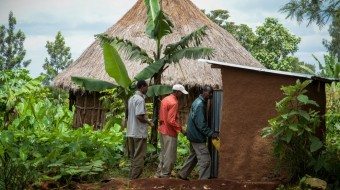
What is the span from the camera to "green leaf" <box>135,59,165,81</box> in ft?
30.3

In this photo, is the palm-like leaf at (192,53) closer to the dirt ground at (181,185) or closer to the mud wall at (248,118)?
the mud wall at (248,118)

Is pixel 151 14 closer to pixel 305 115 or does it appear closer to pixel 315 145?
pixel 305 115

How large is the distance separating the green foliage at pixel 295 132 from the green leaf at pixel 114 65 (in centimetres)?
351

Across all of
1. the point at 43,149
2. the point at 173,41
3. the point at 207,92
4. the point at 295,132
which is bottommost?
the point at 43,149

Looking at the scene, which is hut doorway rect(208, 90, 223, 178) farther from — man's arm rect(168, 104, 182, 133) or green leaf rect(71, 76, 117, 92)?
green leaf rect(71, 76, 117, 92)

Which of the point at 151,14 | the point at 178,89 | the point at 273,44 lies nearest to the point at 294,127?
the point at 178,89

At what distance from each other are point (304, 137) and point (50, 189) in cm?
369

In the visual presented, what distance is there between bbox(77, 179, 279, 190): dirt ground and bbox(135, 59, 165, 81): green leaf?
234cm

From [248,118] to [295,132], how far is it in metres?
1.05

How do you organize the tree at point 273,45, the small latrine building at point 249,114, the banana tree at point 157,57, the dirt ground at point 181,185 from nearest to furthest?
the dirt ground at point 181,185 → the small latrine building at point 249,114 → the banana tree at point 157,57 → the tree at point 273,45

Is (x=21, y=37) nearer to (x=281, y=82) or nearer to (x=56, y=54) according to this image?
(x=56, y=54)

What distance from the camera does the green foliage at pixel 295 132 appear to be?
6.55m

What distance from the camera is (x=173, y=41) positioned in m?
15.4

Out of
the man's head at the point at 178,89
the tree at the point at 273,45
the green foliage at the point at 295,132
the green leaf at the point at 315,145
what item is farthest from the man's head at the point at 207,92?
the tree at the point at 273,45
